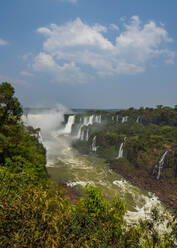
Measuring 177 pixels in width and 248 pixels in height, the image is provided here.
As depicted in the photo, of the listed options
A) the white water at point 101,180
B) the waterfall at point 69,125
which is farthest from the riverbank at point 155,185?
the waterfall at point 69,125

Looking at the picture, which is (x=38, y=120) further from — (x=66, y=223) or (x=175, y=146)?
(x=66, y=223)

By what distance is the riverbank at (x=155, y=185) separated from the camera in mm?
24744

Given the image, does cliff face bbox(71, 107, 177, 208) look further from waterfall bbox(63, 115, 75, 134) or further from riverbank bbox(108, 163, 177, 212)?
waterfall bbox(63, 115, 75, 134)

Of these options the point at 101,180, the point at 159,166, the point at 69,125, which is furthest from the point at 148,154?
the point at 69,125

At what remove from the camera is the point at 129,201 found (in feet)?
77.3

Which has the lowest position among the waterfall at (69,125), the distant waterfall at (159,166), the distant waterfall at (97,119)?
the distant waterfall at (159,166)

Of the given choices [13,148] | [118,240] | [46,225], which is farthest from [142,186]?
[46,225]

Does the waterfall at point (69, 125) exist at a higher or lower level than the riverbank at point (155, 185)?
higher

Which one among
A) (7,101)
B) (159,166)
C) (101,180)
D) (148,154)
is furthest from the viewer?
(148,154)

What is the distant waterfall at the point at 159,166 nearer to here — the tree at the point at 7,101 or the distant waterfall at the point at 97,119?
the tree at the point at 7,101

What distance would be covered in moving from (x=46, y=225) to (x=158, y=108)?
2778 inches

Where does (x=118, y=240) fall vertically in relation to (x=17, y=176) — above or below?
below

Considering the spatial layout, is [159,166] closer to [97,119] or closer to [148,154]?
[148,154]

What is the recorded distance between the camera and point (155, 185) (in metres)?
29.3
